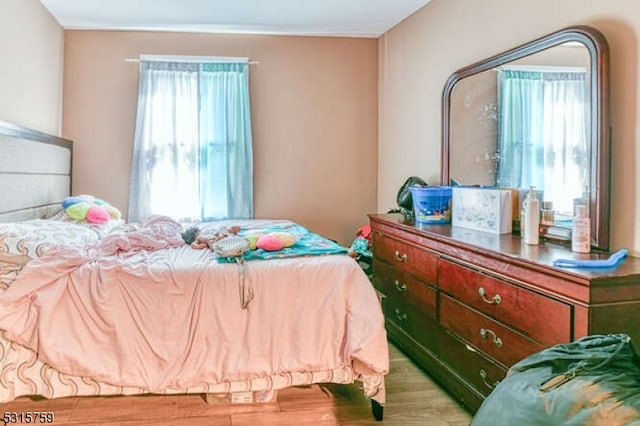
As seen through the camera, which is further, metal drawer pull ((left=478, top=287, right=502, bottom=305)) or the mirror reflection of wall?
the mirror reflection of wall

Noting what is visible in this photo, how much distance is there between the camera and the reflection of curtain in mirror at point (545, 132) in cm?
219

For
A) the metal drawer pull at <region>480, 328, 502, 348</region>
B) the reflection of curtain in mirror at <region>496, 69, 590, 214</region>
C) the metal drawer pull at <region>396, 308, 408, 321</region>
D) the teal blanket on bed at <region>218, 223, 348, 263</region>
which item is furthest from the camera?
the metal drawer pull at <region>396, 308, 408, 321</region>

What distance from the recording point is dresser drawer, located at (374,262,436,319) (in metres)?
2.64

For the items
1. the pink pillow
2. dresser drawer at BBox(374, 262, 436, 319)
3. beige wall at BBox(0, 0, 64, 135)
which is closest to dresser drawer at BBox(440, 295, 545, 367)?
dresser drawer at BBox(374, 262, 436, 319)

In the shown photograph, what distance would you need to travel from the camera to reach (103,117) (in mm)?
4391

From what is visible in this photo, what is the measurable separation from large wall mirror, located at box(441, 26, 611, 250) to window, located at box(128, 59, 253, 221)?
6.70ft

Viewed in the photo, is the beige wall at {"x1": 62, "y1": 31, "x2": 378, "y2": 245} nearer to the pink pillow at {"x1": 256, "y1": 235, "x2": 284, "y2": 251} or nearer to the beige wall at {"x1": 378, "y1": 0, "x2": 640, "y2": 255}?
the beige wall at {"x1": 378, "y1": 0, "x2": 640, "y2": 255}

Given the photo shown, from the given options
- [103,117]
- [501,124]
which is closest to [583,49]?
[501,124]

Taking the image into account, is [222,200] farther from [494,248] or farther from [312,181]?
[494,248]

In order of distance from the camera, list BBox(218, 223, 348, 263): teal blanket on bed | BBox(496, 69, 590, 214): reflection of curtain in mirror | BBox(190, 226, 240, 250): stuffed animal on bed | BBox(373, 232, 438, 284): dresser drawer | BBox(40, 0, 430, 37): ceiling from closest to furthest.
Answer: BBox(496, 69, 590, 214): reflection of curtain in mirror → BBox(218, 223, 348, 263): teal blanket on bed → BBox(373, 232, 438, 284): dresser drawer → BBox(190, 226, 240, 250): stuffed animal on bed → BBox(40, 0, 430, 37): ceiling

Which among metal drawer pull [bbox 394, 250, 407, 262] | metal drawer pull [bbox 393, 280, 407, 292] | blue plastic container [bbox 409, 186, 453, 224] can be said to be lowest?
metal drawer pull [bbox 393, 280, 407, 292]

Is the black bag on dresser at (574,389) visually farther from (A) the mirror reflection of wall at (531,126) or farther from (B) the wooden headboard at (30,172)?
(B) the wooden headboard at (30,172)

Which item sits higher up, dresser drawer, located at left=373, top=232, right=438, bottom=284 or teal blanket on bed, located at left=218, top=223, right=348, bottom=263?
teal blanket on bed, located at left=218, top=223, right=348, bottom=263

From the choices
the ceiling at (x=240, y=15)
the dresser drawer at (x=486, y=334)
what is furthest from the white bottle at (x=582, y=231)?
the ceiling at (x=240, y=15)
